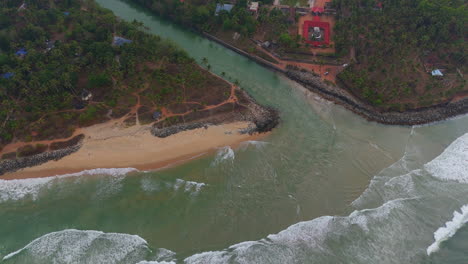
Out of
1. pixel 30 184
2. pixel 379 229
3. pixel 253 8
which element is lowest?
pixel 379 229

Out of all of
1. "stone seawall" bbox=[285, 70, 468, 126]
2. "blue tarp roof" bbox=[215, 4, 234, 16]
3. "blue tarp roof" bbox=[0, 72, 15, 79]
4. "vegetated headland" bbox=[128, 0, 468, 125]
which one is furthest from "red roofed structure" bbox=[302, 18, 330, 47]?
"blue tarp roof" bbox=[0, 72, 15, 79]

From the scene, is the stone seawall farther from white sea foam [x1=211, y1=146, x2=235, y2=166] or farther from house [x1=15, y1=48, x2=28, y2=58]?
house [x1=15, y1=48, x2=28, y2=58]

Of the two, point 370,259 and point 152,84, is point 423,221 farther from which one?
point 152,84

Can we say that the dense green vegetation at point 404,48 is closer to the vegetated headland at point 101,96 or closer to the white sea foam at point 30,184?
the vegetated headland at point 101,96

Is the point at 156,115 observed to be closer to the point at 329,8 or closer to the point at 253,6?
the point at 253,6

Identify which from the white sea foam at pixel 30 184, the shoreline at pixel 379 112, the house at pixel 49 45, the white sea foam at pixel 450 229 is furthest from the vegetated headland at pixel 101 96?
the white sea foam at pixel 450 229

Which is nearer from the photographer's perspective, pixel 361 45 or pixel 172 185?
pixel 172 185

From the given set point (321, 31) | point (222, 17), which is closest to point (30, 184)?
point (222, 17)
